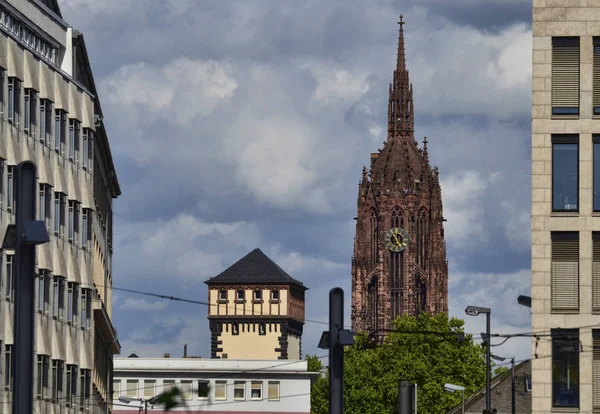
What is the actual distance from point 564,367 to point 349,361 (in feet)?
462

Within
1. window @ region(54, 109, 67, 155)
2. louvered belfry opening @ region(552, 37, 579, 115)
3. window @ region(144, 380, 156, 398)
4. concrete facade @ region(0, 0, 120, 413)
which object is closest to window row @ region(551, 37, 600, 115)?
louvered belfry opening @ region(552, 37, 579, 115)

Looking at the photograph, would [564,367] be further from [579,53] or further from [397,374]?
[397,374]

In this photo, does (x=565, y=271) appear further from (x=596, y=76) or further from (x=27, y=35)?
(x=27, y=35)

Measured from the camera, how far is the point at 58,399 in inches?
2594

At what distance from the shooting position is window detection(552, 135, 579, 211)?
168ft

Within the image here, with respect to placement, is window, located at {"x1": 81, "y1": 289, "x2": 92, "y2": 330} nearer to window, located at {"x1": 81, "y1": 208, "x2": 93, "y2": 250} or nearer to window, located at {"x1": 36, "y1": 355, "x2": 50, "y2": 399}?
window, located at {"x1": 81, "y1": 208, "x2": 93, "y2": 250}

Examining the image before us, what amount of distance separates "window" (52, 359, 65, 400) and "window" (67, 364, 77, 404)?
5.34 feet

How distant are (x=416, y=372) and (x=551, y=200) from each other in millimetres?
123430

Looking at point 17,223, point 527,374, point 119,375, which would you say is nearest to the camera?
point 17,223

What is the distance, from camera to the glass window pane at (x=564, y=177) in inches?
2021

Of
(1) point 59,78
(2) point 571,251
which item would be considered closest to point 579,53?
(2) point 571,251

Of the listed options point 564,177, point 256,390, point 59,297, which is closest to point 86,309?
point 59,297

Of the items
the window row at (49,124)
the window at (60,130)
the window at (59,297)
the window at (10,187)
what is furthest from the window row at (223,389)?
the window at (10,187)

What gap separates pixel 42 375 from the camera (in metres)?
62.6
